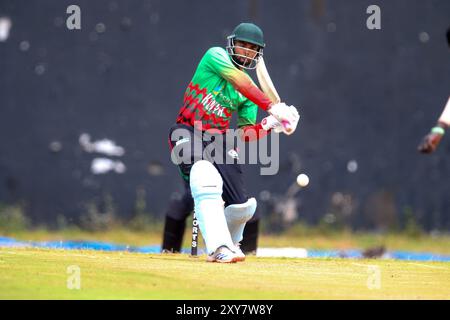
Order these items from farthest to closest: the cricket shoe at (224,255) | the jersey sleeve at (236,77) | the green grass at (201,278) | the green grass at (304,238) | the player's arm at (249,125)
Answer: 1. the green grass at (304,238)
2. the player's arm at (249,125)
3. the jersey sleeve at (236,77)
4. the cricket shoe at (224,255)
5. the green grass at (201,278)

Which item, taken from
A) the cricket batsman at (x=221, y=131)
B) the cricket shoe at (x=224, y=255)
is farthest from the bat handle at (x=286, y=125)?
the cricket shoe at (x=224, y=255)

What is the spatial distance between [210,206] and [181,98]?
5979 millimetres

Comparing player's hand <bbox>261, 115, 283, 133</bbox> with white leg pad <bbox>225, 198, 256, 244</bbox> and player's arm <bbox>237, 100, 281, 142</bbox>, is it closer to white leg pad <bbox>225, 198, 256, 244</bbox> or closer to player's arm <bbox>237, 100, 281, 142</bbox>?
player's arm <bbox>237, 100, 281, 142</bbox>

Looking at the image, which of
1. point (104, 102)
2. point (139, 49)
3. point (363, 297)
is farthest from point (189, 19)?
point (363, 297)

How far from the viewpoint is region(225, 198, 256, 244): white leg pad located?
26.6 ft

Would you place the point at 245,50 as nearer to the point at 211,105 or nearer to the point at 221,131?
the point at 211,105

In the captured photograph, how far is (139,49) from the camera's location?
13.5 meters

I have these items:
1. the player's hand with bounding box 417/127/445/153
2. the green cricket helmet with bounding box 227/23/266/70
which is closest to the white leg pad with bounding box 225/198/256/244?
the green cricket helmet with bounding box 227/23/266/70

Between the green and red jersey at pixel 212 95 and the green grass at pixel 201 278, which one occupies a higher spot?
the green and red jersey at pixel 212 95

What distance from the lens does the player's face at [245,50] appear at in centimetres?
802

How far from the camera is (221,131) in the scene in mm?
8086

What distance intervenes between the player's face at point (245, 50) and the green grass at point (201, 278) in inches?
65.2

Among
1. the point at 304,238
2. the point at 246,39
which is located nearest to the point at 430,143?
the point at 246,39

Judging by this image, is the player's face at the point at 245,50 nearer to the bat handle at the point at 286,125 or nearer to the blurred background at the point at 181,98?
the bat handle at the point at 286,125
